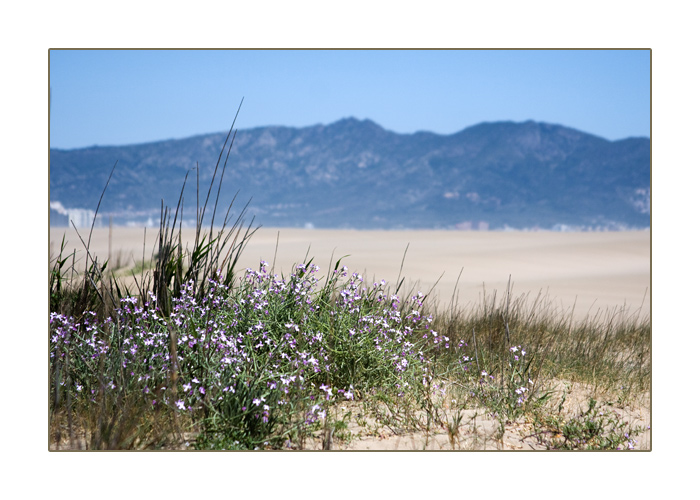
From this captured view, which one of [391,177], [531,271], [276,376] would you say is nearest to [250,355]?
[276,376]

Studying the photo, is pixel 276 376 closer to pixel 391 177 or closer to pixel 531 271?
pixel 531 271

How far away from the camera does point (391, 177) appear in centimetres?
12162

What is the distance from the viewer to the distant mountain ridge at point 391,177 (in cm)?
10581

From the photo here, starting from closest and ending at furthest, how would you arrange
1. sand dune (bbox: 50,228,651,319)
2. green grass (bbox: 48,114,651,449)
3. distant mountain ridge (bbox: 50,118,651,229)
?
green grass (bbox: 48,114,651,449)
sand dune (bbox: 50,228,651,319)
distant mountain ridge (bbox: 50,118,651,229)

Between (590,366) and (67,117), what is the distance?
9788cm

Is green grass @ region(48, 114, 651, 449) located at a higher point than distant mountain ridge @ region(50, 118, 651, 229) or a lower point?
lower

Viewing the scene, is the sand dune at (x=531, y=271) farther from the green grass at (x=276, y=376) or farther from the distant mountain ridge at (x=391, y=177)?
the distant mountain ridge at (x=391, y=177)

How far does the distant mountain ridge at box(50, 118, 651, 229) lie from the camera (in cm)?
10581

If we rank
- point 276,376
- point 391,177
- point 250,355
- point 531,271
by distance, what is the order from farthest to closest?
point 391,177, point 531,271, point 250,355, point 276,376

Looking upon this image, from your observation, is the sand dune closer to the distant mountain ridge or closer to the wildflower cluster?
the wildflower cluster

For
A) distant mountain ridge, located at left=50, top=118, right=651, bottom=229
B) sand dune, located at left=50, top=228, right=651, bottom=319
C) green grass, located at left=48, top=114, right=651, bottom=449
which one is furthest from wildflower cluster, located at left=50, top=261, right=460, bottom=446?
distant mountain ridge, located at left=50, top=118, right=651, bottom=229

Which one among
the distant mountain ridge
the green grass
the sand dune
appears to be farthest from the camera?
the distant mountain ridge

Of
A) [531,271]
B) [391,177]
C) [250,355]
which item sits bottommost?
[531,271]

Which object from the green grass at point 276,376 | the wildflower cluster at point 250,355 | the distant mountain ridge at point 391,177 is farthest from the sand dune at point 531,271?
the distant mountain ridge at point 391,177
